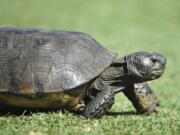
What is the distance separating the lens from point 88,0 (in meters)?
Result: 33.9

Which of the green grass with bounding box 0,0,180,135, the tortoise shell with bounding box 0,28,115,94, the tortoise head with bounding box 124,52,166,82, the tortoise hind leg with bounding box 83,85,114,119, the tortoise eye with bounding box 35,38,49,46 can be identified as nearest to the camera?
the green grass with bounding box 0,0,180,135

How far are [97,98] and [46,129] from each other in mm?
1217

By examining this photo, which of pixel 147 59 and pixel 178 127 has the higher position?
pixel 147 59

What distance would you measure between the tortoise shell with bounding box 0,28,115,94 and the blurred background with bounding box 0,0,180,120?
42.5 feet

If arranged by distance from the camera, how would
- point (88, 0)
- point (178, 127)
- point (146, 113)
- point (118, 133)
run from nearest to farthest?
point (118, 133) → point (178, 127) → point (146, 113) → point (88, 0)

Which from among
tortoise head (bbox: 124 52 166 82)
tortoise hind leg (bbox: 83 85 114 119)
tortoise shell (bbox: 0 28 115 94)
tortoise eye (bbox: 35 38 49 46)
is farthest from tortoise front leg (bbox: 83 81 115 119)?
tortoise eye (bbox: 35 38 49 46)

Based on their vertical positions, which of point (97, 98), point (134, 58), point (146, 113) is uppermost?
point (134, 58)

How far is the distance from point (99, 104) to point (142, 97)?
1.23 meters

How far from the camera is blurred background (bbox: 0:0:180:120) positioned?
2278 cm

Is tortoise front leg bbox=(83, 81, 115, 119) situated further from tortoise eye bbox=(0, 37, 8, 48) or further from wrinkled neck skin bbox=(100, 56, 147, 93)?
tortoise eye bbox=(0, 37, 8, 48)

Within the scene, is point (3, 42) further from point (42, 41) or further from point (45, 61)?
point (45, 61)

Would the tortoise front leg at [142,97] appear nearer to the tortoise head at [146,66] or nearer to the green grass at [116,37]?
the green grass at [116,37]

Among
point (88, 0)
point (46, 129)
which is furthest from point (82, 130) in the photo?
point (88, 0)

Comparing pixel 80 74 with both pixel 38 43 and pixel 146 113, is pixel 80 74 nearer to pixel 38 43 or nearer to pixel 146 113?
pixel 38 43
